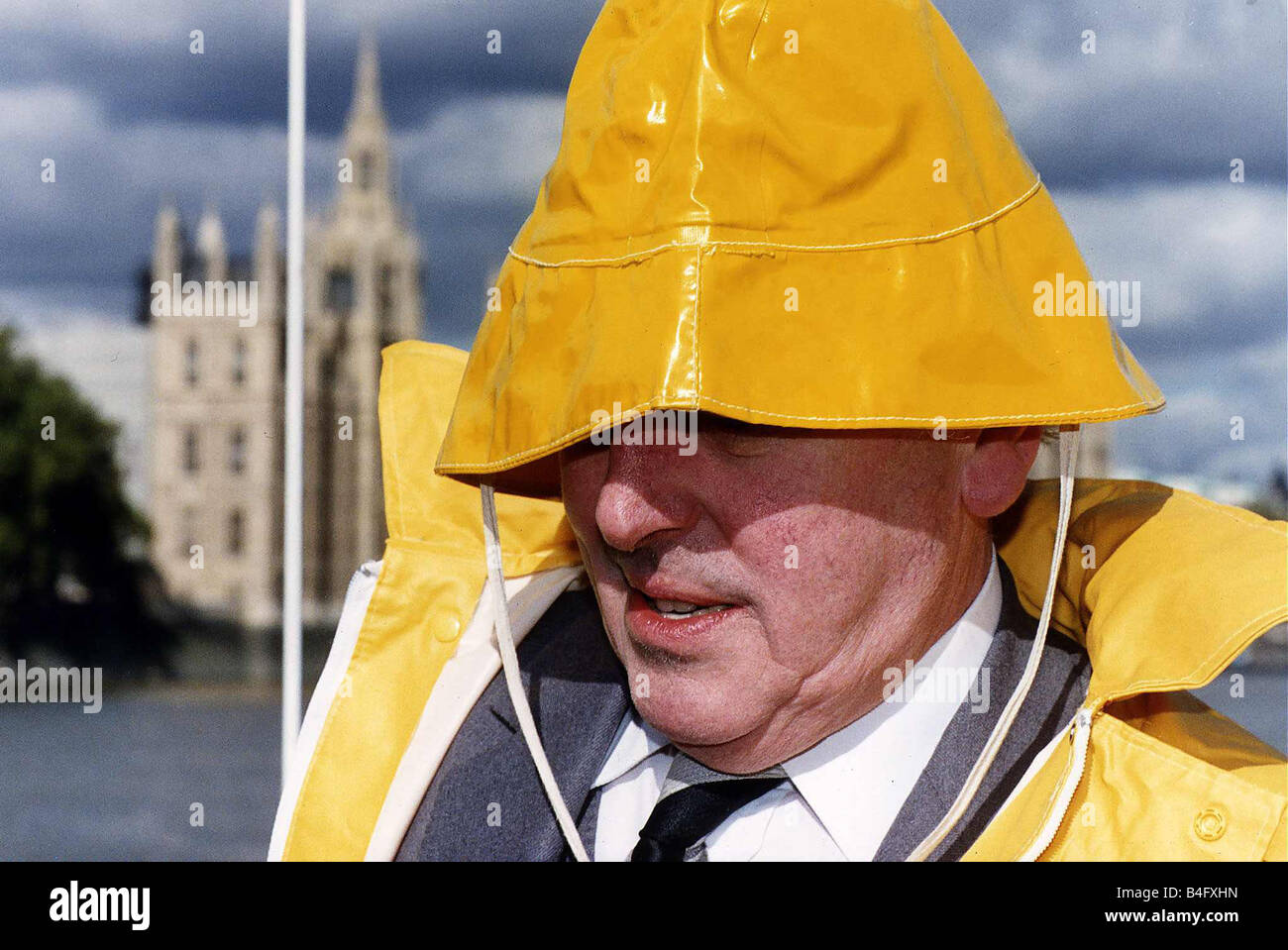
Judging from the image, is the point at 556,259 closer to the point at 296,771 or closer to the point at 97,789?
the point at 296,771

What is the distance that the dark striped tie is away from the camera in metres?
1.73

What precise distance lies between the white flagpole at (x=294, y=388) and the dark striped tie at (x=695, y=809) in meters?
0.66

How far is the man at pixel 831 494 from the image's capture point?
4.86 ft

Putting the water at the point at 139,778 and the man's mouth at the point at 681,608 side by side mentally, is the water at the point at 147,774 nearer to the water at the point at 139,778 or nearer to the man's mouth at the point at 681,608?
the water at the point at 139,778

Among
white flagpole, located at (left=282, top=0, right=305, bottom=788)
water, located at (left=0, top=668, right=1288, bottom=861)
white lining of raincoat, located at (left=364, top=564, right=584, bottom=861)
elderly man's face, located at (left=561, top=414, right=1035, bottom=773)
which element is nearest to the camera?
elderly man's face, located at (left=561, top=414, right=1035, bottom=773)

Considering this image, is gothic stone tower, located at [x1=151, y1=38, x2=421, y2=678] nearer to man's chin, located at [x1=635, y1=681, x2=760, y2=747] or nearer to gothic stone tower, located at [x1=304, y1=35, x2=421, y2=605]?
gothic stone tower, located at [x1=304, y1=35, x2=421, y2=605]

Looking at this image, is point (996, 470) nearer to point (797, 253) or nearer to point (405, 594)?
point (797, 253)

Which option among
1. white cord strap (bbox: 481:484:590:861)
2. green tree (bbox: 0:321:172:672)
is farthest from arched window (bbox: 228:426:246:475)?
white cord strap (bbox: 481:484:590:861)

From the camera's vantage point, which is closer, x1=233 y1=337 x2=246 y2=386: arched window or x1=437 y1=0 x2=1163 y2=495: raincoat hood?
x1=437 y1=0 x2=1163 y2=495: raincoat hood

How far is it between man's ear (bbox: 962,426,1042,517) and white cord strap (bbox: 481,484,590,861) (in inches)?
22.0

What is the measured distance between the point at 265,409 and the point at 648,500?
54.4 m

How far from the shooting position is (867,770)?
1.70 m

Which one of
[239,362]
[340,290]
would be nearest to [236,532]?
[239,362]
